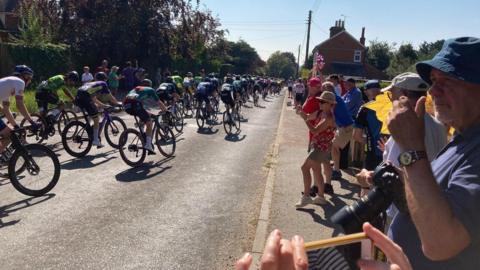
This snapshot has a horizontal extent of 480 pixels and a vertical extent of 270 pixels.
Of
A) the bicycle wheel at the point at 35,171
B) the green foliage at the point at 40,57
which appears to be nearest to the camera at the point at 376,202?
the bicycle wheel at the point at 35,171

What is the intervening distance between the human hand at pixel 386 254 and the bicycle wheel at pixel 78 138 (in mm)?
8965

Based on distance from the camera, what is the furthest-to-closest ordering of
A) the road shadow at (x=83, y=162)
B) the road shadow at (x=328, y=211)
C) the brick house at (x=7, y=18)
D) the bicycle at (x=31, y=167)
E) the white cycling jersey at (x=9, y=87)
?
the brick house at (x=7, y=18) < the road shadow at (x=83, y=162) < the white cycling jersey at (x=9, y=87) < the bicycle at (x=31, y=167) < the road shadow at (x=328, y=211)

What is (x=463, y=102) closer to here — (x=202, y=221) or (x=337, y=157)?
(x=202, y=221)

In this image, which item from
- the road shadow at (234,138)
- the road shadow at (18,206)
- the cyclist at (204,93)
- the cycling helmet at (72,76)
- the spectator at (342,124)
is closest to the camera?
the road shadow at (18,206)

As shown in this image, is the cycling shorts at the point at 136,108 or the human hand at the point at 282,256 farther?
the cycling shorts at the point at 136,108

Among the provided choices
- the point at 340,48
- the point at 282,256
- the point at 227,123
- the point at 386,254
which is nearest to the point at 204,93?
the point at 227,123

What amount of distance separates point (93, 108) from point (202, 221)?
16.9 feet

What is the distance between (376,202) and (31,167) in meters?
6.34

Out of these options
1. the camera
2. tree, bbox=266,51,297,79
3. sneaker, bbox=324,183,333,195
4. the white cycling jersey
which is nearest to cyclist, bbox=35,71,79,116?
the white cycling jersey

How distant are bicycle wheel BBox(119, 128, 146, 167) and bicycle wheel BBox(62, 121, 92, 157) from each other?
3.38 feet

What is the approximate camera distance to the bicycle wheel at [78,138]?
372 inches

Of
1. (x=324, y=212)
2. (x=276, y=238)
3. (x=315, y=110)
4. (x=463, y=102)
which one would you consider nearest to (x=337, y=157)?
(x=315, y=110)

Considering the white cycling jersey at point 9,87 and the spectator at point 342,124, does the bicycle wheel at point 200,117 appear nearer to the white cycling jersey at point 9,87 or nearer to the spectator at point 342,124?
the white cycling jersey at point 9,87

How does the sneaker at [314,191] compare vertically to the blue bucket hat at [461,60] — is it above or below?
below
